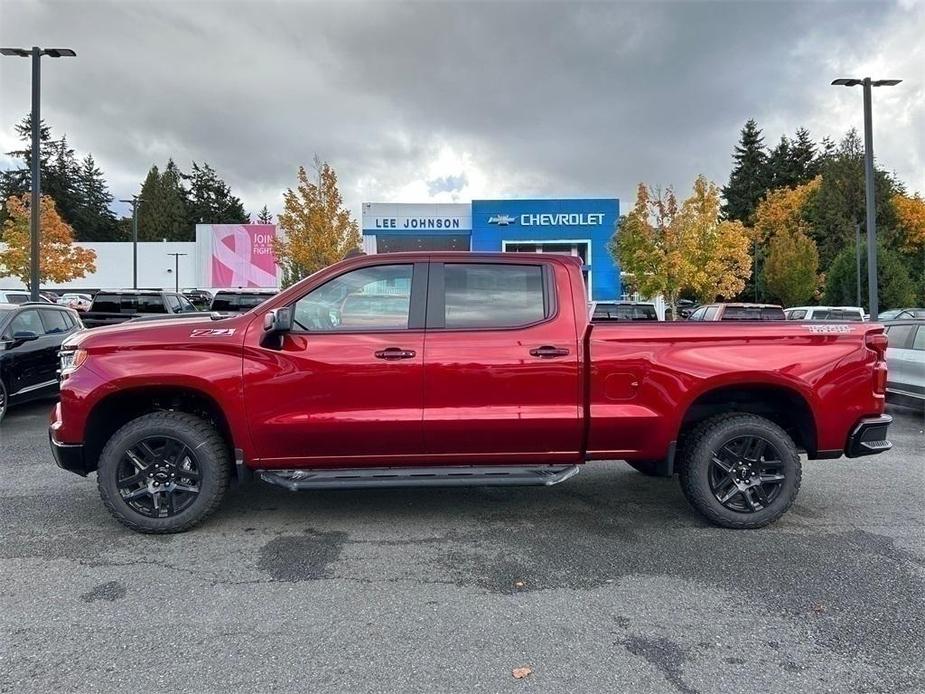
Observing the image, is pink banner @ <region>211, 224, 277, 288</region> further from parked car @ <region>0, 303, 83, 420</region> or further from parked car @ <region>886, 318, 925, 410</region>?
parked car @ <region>886, 318, 925, 410</region>

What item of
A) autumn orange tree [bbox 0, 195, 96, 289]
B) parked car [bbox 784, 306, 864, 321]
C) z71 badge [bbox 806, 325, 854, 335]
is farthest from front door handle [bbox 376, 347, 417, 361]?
autumn orange tree [bbox 0, 195, 96, 289]

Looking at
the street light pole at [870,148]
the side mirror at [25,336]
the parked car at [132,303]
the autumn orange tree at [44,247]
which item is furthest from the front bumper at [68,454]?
the autumn orange tree at [44,247]

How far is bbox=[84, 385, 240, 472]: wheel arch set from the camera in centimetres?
418

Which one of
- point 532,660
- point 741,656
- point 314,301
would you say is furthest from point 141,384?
point 741,656

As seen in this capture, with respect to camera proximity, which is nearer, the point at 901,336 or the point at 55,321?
the point at 901,336

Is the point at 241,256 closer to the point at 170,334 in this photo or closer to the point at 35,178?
the point at 35,178

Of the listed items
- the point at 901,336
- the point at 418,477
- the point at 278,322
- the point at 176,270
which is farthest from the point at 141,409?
the point at 176,270

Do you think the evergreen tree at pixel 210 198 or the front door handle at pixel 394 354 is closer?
the front door handle at pixel 394 354

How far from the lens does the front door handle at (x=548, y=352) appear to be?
Answer: 4137mm

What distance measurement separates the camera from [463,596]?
340 cm

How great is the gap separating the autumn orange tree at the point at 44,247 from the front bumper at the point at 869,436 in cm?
3372

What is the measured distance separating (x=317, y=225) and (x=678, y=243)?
14.3m

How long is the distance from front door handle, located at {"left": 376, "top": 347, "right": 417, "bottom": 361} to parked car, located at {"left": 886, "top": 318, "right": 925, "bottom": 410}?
7768mm

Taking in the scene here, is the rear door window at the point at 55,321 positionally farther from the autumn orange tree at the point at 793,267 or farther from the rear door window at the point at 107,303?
the autumn orange tree at the point at 793,267
